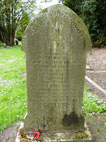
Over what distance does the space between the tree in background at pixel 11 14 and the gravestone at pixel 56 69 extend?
78.7 feet

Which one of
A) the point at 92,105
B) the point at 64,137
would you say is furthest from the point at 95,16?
the point at 64,137

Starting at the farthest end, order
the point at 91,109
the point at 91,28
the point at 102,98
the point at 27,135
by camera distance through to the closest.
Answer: the point at 91,28 → the point at 102,98 → the point at 91,109 → the point at 27,135

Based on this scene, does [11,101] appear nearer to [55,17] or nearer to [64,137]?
[64,137]

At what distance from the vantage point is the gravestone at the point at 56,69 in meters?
1.88

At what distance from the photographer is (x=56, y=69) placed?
2.06 m

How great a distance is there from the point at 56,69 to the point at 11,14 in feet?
83.0

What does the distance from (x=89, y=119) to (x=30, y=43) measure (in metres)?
2.23

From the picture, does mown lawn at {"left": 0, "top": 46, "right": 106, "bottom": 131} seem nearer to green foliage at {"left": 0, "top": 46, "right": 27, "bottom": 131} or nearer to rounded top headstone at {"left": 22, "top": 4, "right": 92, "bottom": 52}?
green foliage at {"left": 0, "top": 46, "right": 27, "bottom": 131}

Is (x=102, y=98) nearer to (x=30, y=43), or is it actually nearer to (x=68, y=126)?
(x=68, y=126)

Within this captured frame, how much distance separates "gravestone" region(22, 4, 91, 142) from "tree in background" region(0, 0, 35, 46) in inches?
944

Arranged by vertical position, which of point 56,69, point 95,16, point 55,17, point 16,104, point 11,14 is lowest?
point 16,104

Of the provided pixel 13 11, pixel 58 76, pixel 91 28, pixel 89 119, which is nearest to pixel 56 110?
pixel 58 76

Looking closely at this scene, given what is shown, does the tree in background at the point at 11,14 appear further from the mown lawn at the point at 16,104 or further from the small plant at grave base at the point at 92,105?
the small plant at grave base at the point at 92,105

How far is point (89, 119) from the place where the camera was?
2.93 meters
